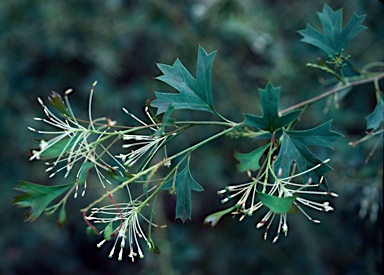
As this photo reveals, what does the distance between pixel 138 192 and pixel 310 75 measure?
0.81 m

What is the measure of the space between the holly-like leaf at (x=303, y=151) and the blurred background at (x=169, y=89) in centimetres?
94

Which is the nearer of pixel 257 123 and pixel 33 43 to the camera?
pixel 257 123

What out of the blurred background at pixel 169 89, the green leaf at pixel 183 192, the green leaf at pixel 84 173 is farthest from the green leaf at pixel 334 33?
the blurred background at pixel 169 89

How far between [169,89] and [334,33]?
1.13 meters

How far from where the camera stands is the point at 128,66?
2.33m

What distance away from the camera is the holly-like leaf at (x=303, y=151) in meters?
0.65

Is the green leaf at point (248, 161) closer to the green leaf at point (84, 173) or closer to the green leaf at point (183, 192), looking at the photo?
the green leaf at point (183, 192)

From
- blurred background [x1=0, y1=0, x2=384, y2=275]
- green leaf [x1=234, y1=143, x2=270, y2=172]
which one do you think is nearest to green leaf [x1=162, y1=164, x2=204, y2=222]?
green leaf [x1=234, y1=143, x2=270, y2=172]

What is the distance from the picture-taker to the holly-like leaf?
65cm

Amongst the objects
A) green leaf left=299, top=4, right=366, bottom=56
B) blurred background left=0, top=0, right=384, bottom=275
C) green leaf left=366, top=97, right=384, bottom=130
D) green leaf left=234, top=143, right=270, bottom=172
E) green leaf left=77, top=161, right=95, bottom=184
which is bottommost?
blurred background left=0, top=0, right=384, bottom=275

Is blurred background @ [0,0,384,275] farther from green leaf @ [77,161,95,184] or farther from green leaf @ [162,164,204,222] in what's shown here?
green leaf @ [77,161,95,184]

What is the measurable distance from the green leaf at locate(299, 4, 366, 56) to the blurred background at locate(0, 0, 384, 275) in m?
0.74

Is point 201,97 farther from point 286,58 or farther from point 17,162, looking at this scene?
point 17,162

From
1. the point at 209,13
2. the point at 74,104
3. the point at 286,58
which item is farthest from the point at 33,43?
the point at 286,58
